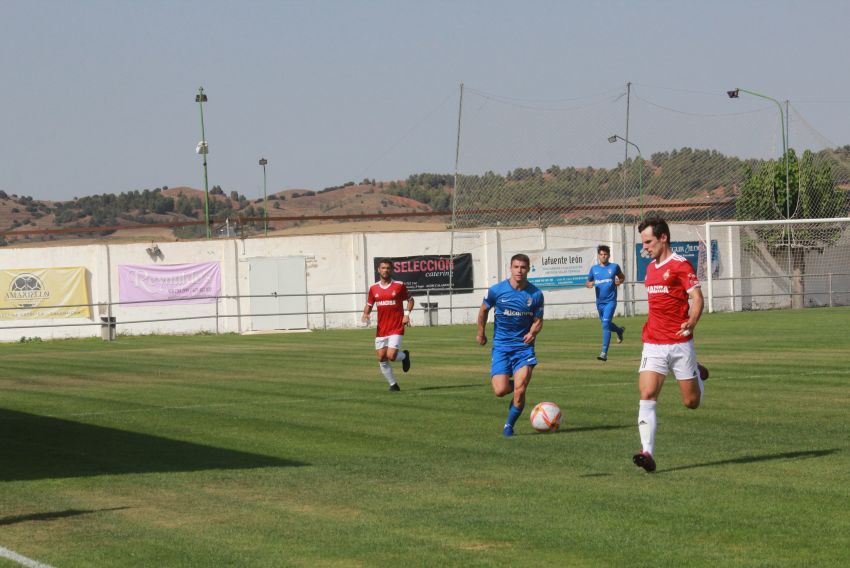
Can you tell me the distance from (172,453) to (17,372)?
610 inches

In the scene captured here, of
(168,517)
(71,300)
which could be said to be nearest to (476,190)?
(71,300)

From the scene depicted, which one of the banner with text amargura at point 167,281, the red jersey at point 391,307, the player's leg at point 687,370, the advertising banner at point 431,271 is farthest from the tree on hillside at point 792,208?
the player's leg at point 687,370

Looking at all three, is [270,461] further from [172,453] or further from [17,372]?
[17,372]

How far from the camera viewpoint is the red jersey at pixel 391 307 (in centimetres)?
2155

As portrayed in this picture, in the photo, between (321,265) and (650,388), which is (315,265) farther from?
(650,388)

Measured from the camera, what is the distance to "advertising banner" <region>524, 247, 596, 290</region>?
51.4 m

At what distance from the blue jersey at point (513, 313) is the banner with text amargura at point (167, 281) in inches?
1434

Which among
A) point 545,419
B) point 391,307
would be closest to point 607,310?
point 391,307

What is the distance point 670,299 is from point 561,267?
39893mm

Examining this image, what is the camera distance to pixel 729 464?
1187cm

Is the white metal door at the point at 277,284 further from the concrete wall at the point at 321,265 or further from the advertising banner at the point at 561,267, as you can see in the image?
the advertising banner at the point at 561,267

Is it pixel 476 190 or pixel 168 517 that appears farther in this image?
pixel 476 190

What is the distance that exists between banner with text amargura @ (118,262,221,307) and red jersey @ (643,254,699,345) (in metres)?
39.5

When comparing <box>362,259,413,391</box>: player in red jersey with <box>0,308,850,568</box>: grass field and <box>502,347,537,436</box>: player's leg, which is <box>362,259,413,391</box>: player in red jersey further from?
<box>502,347,537,436</box>: player's leg
